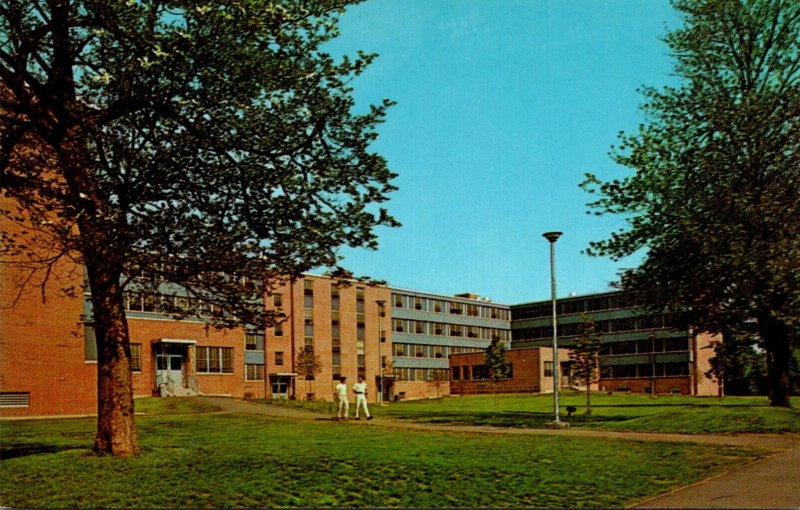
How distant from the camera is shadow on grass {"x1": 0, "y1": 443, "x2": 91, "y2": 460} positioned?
14960 mm

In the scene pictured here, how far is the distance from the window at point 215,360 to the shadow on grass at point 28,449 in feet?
133

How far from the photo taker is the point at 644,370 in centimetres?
9644

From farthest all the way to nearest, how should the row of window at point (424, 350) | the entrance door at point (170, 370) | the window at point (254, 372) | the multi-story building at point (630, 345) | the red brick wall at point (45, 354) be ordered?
the row of window at point (424, 350), the multi-story building at point (630, 345), the window at point (254, 372), the entrance door at point (170, 370), the red brick wall at point (45, 354)

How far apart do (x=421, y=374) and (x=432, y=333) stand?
6.10 meters

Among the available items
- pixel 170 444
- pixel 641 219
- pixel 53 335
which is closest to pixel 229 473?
pixel 170 444

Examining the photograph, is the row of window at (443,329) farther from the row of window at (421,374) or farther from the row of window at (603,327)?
the row of window at (421,374)

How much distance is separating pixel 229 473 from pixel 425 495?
10.9ft

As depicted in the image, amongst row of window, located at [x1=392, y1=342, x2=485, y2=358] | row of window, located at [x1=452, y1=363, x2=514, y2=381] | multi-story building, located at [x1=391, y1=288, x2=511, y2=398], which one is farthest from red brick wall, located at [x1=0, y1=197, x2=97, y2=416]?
row of window, located at [x1=452, y1=363, x2=514, y2=381]

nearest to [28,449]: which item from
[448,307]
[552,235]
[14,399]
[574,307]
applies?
[552,235]

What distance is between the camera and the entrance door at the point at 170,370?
52125mm

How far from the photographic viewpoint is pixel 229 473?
38.9 ft

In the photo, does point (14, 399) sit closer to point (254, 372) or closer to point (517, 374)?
point (254, 372)

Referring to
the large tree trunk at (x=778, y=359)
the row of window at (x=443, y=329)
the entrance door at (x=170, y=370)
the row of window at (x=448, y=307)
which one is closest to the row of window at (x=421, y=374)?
the row of window at (x=443, y=329)

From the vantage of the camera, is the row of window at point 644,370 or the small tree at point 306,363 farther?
the row of window at point 644,370
